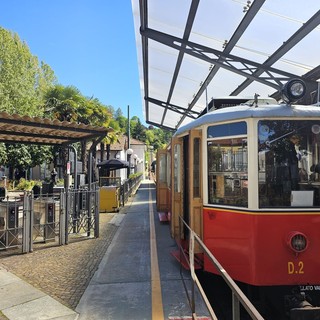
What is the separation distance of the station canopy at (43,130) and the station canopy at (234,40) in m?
3.29

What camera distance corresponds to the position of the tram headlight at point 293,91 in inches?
178

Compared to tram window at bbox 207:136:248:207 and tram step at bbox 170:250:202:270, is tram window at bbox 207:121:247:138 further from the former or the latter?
tram step at bbox 170:250:202:270

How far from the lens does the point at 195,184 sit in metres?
5.33

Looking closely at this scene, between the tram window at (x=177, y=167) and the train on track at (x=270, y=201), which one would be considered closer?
the train on track at (x=270, y=201)

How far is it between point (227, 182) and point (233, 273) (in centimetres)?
124

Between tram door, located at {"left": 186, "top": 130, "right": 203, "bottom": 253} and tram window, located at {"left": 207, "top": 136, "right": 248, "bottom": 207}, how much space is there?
0.29m

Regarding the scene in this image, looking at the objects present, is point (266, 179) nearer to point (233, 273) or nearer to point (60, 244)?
point (233, 273)

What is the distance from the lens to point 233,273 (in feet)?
14.7

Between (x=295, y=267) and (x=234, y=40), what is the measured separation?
6.30m

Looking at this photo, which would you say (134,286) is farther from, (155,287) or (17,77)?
(17,77)

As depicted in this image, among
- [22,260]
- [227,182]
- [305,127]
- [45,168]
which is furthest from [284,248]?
[45,168]

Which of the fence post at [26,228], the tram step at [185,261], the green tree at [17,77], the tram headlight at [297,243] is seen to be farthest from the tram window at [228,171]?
the green tree at [17,77]

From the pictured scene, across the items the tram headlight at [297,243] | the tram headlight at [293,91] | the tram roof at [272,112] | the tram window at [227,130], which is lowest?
the tram headlight at [297,243]

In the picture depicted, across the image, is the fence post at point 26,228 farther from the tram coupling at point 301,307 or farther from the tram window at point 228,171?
the tram coupling at point 301,307
